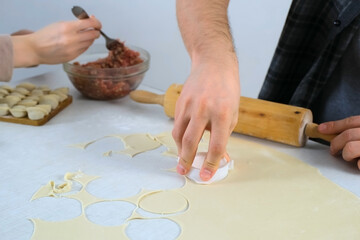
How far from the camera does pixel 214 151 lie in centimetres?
86

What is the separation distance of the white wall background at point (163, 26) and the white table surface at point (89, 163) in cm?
110

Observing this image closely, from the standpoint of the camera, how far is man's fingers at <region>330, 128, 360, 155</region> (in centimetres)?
102

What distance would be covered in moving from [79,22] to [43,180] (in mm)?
551

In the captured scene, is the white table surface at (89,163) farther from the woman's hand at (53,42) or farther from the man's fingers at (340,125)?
the woman's hand at (53,42)

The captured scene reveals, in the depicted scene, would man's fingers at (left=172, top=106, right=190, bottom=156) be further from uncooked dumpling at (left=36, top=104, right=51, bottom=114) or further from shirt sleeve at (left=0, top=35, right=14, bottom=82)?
shirt sleeve at (left=0, top=35, right=14, bottom=82)

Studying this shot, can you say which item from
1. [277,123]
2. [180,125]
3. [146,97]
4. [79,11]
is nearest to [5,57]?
[79,11]

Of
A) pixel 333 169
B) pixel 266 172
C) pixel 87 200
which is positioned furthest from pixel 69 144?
pixel 333 169

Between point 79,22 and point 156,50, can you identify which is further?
point 156,50

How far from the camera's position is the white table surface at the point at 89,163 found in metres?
0.80

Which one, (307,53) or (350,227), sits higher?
(307,53)

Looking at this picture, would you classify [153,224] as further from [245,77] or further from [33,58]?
[245,77]

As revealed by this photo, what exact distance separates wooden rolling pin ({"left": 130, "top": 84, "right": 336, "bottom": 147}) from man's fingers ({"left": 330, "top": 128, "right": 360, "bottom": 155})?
0.03 m

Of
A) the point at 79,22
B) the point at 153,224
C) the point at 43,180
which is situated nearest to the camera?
the point at 153,224

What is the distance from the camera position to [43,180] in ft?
3.02
